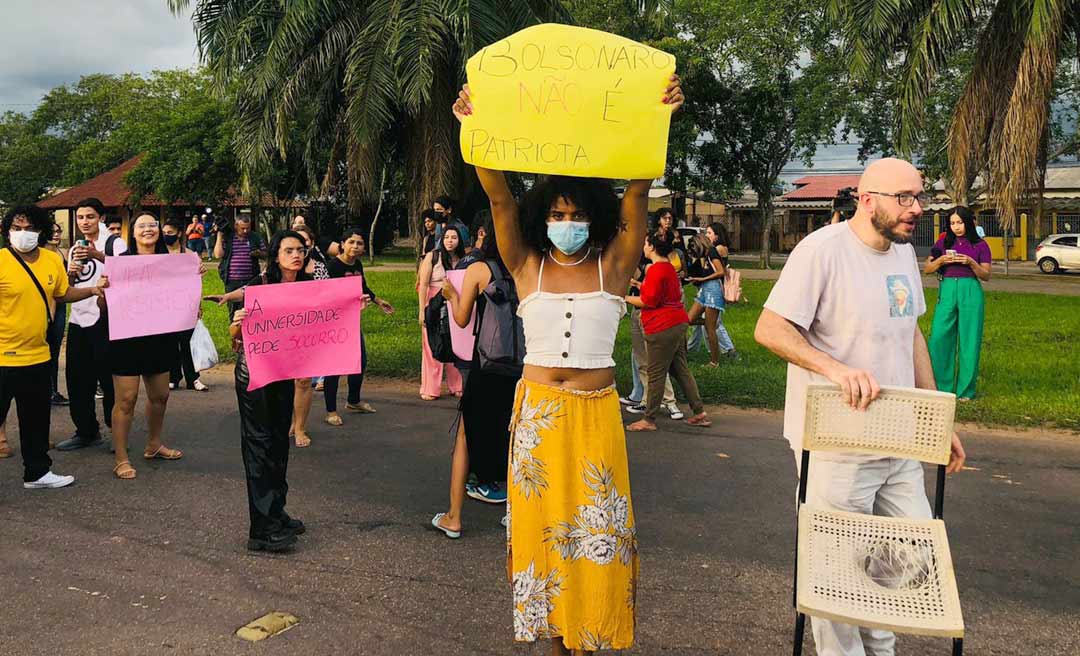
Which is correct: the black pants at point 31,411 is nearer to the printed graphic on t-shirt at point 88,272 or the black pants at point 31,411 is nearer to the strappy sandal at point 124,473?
the strappy sandal at point 124,473

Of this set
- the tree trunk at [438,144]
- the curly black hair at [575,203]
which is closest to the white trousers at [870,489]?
the curly black hair at [575,203]

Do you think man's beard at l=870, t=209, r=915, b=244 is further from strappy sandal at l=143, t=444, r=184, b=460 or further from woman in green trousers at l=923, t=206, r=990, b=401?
woman in green trousers at l=923, t=206, r=990, b=401

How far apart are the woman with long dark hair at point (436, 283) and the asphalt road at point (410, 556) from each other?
73.1 inches

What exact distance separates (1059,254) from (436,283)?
31.1 metres

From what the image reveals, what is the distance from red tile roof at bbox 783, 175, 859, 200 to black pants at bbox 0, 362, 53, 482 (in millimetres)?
49907

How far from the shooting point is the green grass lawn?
8836mm

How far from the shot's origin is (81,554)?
16.6 ft

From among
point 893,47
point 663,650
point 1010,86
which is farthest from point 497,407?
point 893,47

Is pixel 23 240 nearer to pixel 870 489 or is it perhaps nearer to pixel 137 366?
pixel 137 366

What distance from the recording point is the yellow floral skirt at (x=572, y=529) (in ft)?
11.0

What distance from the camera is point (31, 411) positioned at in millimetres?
6352

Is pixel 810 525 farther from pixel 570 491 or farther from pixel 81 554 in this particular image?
pixel 81 554

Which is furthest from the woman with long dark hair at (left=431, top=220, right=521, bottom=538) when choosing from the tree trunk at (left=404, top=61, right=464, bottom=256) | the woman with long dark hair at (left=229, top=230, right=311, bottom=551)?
the tree trunk at (left=404, top=61, right=464, bottom=256)

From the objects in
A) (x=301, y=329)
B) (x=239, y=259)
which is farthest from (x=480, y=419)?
Result: (x=239, y=259)
